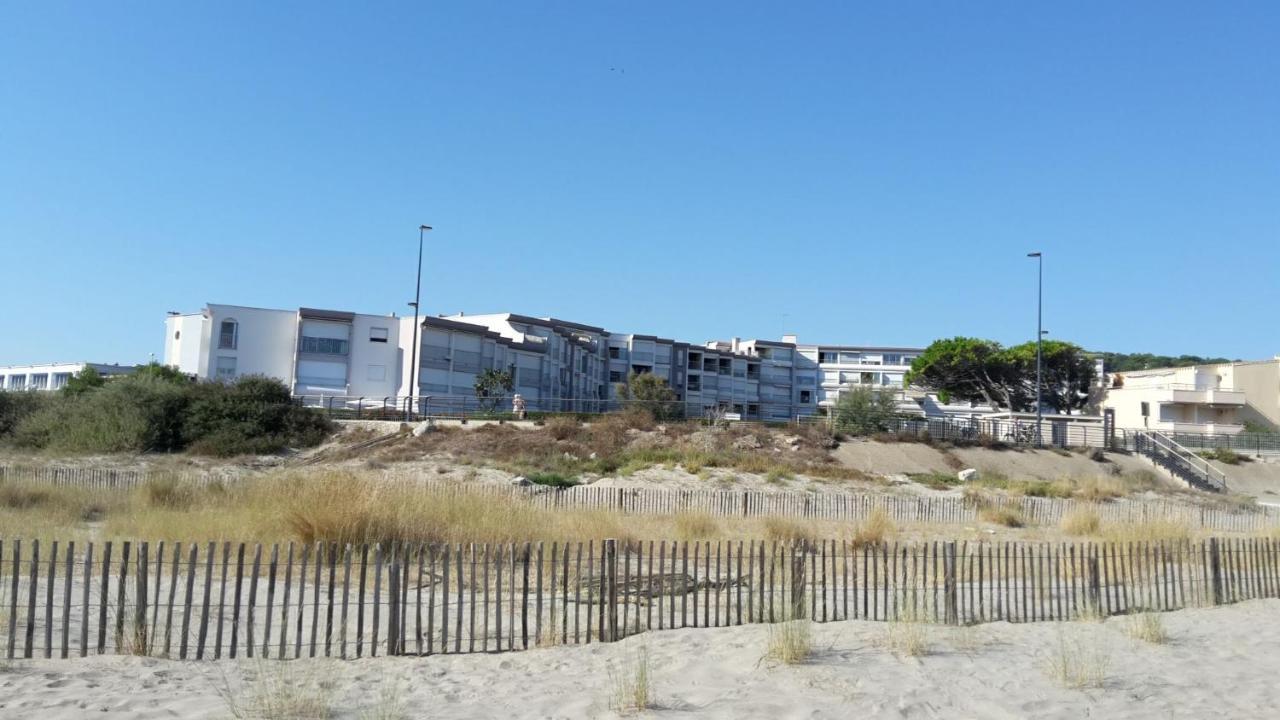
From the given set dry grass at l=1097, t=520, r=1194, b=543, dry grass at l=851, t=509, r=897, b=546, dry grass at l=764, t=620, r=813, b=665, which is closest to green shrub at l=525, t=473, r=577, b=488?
dry grass at l=851, t=509, r=897, b=546

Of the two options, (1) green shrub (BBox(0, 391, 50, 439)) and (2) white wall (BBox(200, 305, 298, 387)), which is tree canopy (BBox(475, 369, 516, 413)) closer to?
(2) white wall (BBox(200, 305, 298, 387))

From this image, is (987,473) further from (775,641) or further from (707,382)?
(707,382)

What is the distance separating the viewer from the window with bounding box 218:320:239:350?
68.1 metres

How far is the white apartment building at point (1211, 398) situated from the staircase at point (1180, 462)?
25358mm

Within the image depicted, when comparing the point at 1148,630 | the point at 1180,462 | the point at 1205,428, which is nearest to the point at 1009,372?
the point at 1205,428

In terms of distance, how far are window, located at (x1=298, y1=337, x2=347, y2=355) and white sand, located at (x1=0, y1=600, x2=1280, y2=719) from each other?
2473 inches

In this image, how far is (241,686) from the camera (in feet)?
26.8

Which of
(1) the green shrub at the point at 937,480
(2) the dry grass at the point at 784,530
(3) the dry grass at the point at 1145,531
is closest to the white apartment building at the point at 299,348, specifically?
(1) the green shrub at the point at 937,480

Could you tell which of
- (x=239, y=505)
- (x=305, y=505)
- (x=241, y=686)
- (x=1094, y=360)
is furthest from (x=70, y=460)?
(x=1094, y=360)

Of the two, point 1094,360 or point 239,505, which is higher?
point 1094,360

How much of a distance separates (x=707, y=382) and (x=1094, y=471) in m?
65.8

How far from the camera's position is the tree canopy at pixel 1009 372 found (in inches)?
3649

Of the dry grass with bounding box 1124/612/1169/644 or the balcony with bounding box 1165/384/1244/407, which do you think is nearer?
the dry grass with bounding box 1124/612/1169/644

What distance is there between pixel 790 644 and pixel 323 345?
64.6 meters
